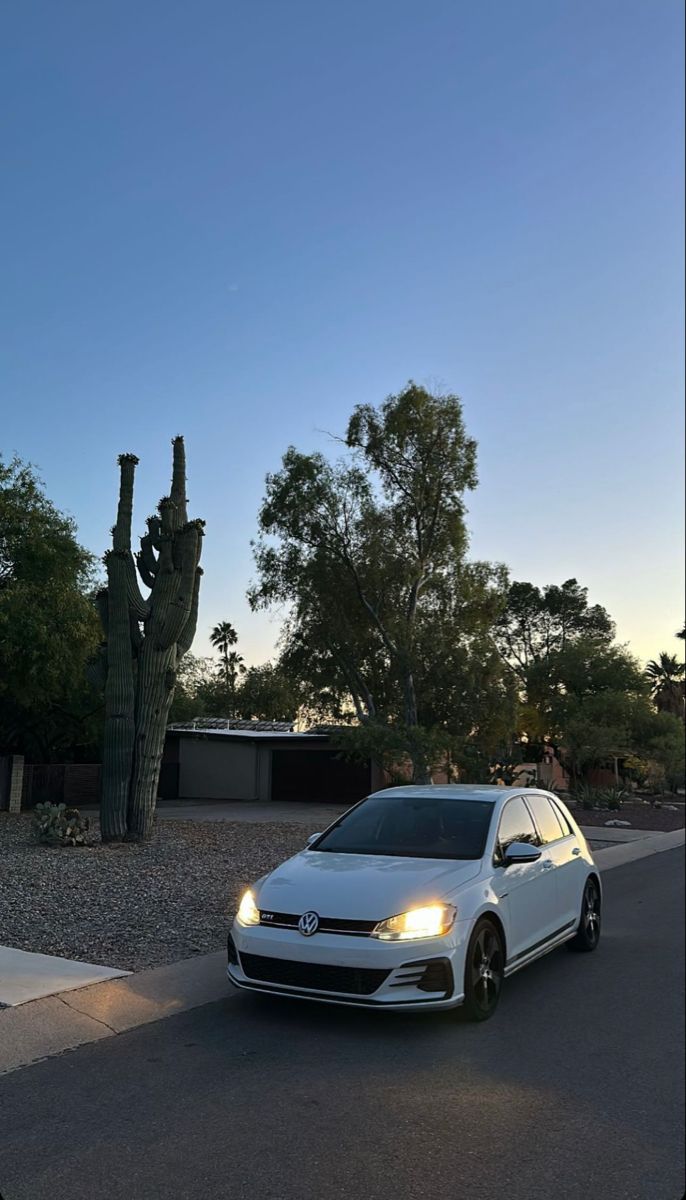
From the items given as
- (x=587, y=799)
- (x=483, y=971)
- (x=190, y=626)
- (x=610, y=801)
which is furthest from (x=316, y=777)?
(x=483, y=971)

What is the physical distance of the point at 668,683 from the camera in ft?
204

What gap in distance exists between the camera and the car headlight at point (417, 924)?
5.66 meters

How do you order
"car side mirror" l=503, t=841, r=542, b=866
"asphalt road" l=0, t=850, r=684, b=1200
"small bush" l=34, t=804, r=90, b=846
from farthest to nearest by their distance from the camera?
1. "small bush" l=34, t=804, r=90, b=846
2. "car side mirror" l=503, t=841, r=542, b=866
3. "asphalt road" l=0, t=850, r=684, b=1200

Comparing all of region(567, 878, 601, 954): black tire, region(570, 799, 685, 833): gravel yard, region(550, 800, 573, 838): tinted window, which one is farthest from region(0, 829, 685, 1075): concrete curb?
region(570, 799, 685, 833): gravel yard

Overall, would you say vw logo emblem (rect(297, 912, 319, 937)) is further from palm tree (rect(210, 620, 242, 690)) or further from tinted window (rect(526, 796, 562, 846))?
palm tree (rect(210, 620, 242, 690))

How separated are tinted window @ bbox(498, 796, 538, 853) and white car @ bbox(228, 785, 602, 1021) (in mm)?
13

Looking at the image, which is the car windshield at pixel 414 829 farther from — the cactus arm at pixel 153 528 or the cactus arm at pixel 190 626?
the cactus arm at pixel 153 528

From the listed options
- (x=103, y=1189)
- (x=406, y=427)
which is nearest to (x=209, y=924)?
(x=103, y=1189)

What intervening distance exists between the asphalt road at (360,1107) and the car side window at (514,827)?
43.0 inches

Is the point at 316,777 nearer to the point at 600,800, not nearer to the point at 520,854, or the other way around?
the point at 600,800

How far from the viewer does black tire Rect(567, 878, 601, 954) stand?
8086 millimetres

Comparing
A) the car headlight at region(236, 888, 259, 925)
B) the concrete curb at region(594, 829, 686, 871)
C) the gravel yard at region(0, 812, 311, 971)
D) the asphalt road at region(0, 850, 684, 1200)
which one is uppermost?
the car headlight at region(236, 888, 259, 925)

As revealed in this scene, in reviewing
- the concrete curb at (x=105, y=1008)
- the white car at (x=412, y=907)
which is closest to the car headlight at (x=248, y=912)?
the white car at (x=412, y=907)

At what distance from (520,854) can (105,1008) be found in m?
3.03
